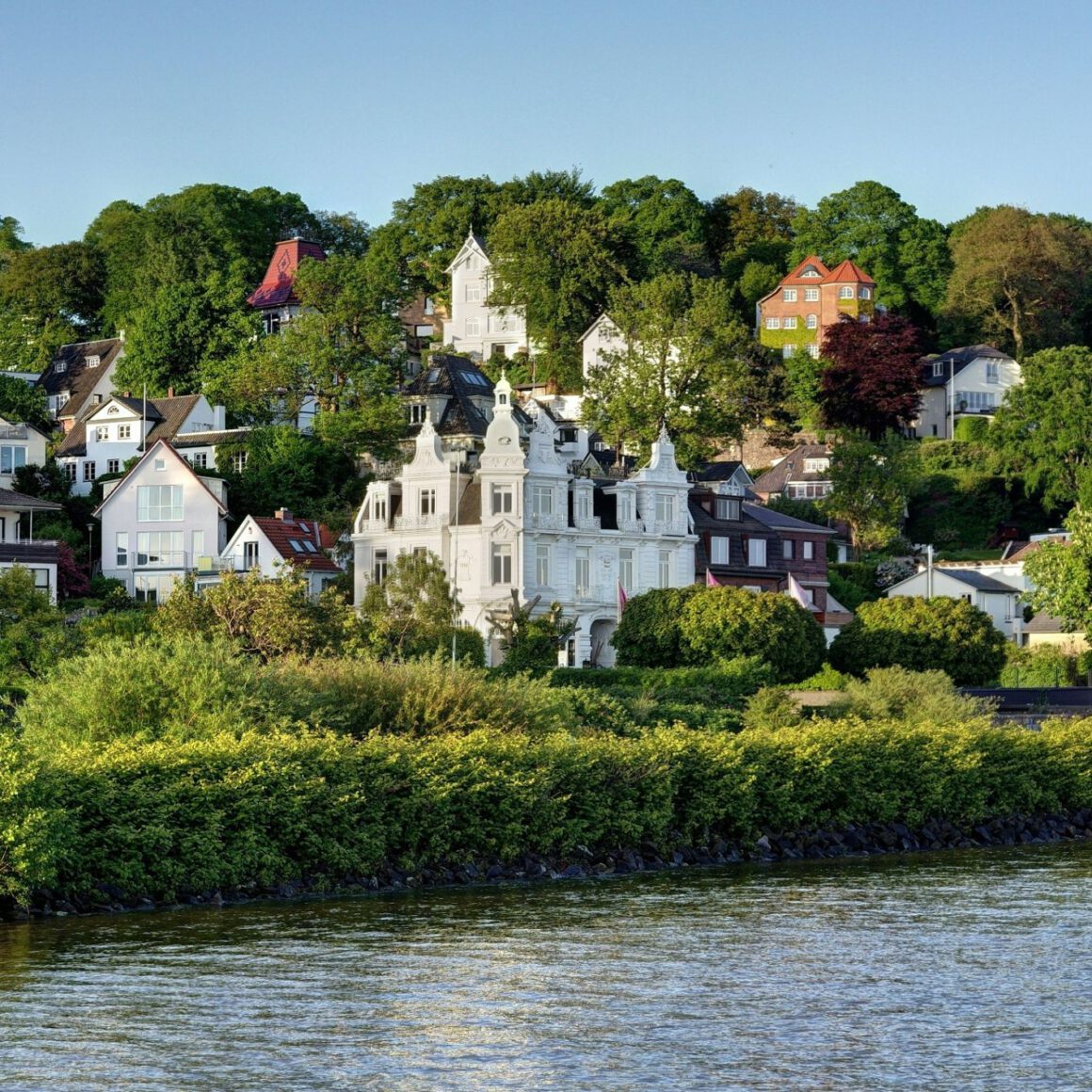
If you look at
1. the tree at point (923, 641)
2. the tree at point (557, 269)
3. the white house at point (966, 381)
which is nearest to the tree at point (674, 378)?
the tree at point (557, 269)

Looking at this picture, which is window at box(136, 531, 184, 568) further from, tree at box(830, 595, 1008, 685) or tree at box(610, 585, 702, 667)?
tree at box(830, 595, 1008, 685)

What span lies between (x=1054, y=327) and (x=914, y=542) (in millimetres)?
23060

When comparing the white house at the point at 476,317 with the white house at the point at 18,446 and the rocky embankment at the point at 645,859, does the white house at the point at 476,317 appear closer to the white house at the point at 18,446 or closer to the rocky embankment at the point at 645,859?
the white house at the point at 18,446

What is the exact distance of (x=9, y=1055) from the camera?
76.6ft

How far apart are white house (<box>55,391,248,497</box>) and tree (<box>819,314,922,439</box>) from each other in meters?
33.4

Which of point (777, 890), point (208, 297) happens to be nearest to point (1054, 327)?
point (208, 297)

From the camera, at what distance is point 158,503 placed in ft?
306

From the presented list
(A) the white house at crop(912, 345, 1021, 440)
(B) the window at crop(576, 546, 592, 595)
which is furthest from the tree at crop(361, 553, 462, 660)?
(A) the white house at crop(912, 345, 1021, 440)

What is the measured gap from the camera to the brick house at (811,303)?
12400 centimetres

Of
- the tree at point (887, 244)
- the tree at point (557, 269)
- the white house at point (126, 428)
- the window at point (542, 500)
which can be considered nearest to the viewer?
the window at point (542, 500)

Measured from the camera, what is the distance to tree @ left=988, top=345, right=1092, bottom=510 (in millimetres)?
103938

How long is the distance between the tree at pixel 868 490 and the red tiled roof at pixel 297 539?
26480 mm

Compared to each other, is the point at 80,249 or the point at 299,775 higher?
the point at 80,249

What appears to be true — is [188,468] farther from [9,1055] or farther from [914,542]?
[9,1055]
